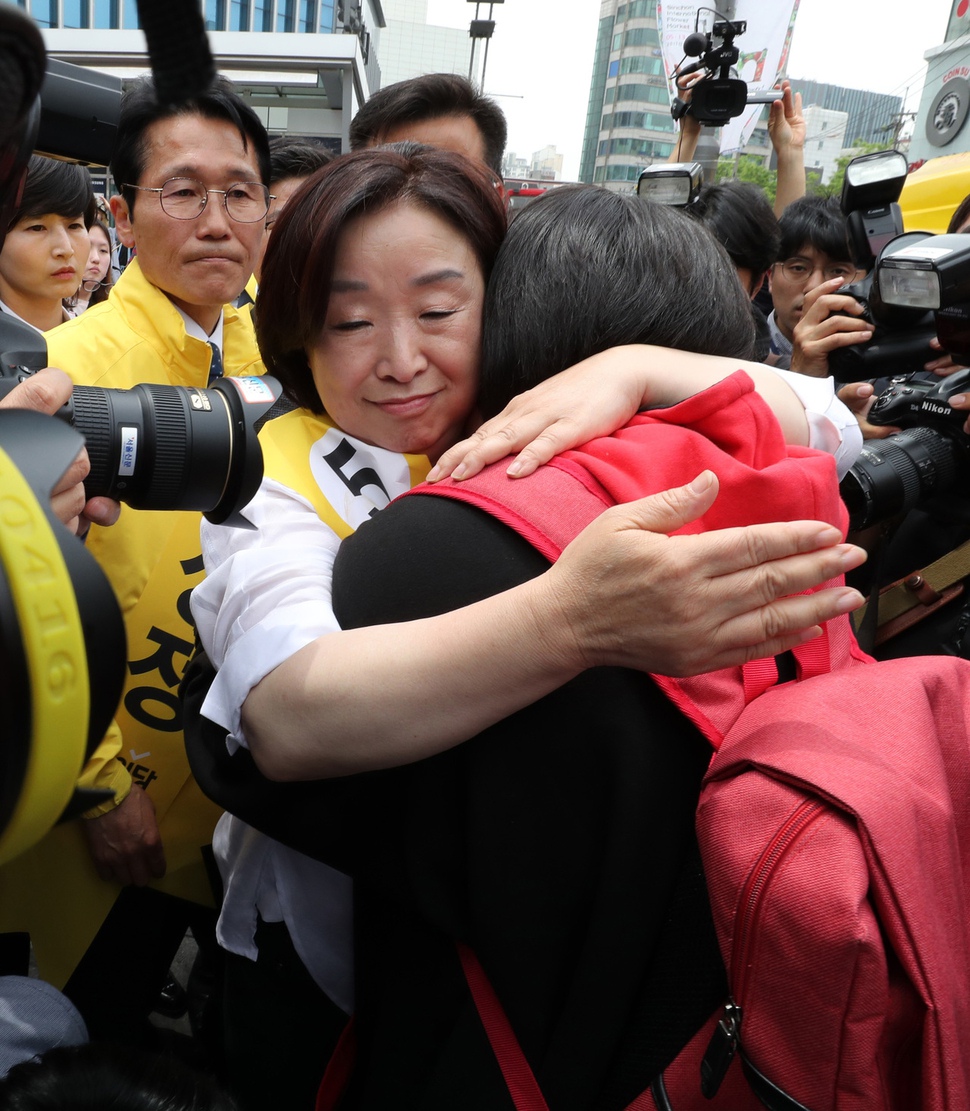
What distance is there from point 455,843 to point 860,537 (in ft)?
5.00

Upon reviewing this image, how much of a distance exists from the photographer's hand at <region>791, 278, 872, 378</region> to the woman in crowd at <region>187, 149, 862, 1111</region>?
2.60 feet

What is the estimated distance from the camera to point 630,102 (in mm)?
73625

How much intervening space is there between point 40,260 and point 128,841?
2.38m

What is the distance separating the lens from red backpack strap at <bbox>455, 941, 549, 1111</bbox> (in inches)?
39.8

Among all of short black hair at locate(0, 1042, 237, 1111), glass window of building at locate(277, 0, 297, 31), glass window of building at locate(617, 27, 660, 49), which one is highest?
glass window of building at locate(617, 27, 660, 49)

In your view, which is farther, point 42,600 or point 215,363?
point 215,363

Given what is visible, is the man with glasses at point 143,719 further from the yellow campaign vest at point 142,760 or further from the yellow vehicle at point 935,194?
the yellow vehicle at point 935,194

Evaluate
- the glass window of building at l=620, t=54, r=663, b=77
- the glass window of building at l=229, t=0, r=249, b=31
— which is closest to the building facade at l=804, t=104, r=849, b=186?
the glass window of building at l=620, t=54, r=663, b=77

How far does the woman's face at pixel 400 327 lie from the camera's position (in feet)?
4.43

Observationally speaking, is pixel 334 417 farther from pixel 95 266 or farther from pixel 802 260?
pixel 95 266

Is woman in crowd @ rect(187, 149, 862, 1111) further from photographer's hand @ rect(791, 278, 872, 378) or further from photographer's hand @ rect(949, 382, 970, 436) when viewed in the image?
photographer's hand @ rect(791, 278, 872, 378)

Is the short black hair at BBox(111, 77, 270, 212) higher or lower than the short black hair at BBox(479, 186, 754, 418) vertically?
higher

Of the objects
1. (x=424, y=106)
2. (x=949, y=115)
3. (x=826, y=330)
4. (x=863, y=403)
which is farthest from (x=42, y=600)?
(x=949, y=115)

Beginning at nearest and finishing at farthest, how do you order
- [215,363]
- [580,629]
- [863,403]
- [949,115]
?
[580,629], [863,403], [215,363], [949,115]
